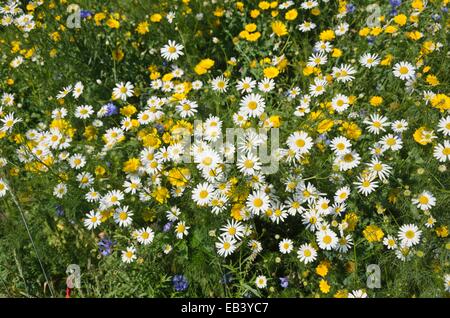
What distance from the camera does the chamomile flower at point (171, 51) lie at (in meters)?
3.38

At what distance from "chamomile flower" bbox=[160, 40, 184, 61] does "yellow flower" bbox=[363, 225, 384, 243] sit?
71.2 inches

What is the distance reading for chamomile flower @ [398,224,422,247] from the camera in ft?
7.76

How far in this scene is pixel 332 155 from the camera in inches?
102

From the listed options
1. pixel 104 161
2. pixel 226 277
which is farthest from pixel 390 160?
pixel 104 161

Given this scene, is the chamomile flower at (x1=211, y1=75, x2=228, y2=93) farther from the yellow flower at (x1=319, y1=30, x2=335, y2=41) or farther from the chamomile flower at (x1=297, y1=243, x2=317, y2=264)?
the chamomile flower at (x1=297, y1=243, x2=317, y2=264)

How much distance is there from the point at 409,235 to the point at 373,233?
0.18 metres

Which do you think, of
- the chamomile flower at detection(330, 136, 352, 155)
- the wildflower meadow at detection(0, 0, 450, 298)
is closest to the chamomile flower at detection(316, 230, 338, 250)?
the wildflower meadow at detection(0, 0, 450, 298)

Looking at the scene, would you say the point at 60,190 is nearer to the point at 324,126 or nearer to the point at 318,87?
the point at 324,126

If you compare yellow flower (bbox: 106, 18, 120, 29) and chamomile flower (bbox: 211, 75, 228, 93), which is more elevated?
yellow flower (bbox: 106, 18, 120, 29)

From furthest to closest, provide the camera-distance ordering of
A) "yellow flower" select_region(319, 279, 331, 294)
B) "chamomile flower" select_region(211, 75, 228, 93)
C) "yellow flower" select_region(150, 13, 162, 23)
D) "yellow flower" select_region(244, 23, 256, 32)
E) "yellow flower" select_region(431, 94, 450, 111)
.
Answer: "yellow flower" select_region(150, 13, 162, 23), "yellow flower" select_region(244, 23, 256, 32), "chamomile flower" select_region(211, 75, 228, 93), "yellow flower" select_region(431, 94, 450, 111), "yellow flower" select_region(319, 279, 331, 294)

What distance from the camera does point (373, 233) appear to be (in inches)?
96.0

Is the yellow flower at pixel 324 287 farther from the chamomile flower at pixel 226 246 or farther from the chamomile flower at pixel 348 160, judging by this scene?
the chamomile flower at pixel 348 160
